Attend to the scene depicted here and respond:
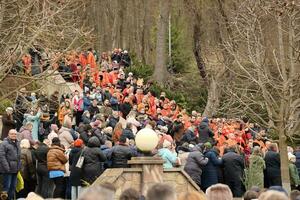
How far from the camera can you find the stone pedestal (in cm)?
1923

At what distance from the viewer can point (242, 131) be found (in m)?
30.1

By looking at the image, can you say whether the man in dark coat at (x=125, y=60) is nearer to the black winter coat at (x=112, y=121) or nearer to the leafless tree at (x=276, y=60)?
the black winter coat at (x=112, y=121)

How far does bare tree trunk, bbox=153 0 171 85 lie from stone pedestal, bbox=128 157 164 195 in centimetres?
2526

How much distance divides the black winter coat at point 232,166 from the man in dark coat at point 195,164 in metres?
0.79

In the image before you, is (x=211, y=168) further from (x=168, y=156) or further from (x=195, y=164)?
(x=168, y=156)

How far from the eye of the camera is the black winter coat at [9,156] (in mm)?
20219

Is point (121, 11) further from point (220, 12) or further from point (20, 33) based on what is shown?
point (20, 33)

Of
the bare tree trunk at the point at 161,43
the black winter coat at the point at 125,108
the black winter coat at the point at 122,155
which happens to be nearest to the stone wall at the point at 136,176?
the black winter coat at the point at 122,155

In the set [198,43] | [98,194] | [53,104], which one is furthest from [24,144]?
[198,43]

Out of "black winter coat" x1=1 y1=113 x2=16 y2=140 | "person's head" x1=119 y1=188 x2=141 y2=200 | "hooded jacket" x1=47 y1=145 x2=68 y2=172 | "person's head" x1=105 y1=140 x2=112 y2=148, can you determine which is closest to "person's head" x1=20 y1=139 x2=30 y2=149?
"hooded jacket" x1=47 y1=145 x2=68 y2=172

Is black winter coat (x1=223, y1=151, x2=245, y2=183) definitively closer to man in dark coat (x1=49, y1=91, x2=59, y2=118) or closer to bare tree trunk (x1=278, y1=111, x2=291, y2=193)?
bare tree trunk (x1=278, y1=111, x2=291, y2=193)

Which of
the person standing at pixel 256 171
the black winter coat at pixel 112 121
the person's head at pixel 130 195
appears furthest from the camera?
the black winter coat at pixel 112 121

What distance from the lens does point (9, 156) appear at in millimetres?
20234

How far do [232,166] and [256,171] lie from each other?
69 centimetres
